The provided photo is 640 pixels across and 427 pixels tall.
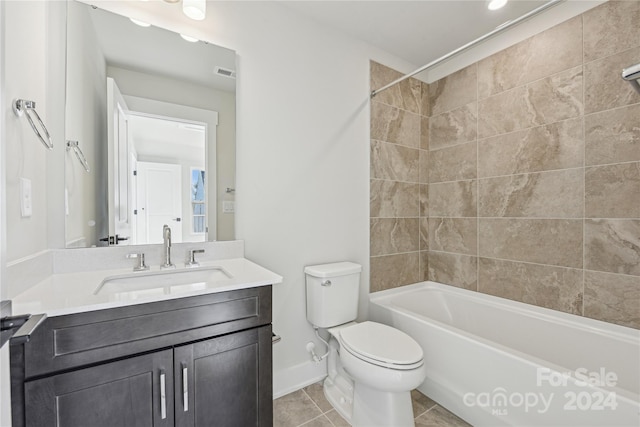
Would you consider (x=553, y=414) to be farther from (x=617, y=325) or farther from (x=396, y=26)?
(x=396, y=26)

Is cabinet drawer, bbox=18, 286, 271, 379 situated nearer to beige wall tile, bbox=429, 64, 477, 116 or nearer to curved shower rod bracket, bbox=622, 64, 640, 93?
curved shower rod bracket, bbox=622, 64, 640, 93

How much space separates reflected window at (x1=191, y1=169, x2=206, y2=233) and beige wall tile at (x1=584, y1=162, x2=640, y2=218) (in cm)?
223

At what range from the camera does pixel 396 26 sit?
1.97m

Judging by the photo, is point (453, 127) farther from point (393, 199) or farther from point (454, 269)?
point (454, 269)

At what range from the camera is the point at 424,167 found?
2514 mm

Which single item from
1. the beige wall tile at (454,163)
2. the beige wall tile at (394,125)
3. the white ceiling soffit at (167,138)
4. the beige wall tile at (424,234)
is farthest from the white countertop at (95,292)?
the beige wall tile at (454,163)

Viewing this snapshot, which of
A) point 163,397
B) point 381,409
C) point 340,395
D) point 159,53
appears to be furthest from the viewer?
point 340,395

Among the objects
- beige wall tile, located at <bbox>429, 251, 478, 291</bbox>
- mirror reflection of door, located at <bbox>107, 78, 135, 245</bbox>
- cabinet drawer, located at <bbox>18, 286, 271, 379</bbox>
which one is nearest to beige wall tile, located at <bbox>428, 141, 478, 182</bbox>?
beige wall tile, located at <bbox>429, 251, 478, 291</bbox>

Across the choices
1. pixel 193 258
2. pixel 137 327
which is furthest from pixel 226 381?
pixel 193 258

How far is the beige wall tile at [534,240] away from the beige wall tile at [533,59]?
3.14ft

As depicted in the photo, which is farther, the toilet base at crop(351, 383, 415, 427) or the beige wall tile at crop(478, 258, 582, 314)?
the beige wall tile at crop(478, 258, 582, 314)

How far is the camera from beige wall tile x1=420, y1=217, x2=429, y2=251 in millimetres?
2514

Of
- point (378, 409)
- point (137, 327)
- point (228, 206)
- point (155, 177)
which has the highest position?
point (155, 177)

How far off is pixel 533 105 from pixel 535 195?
0.60m
